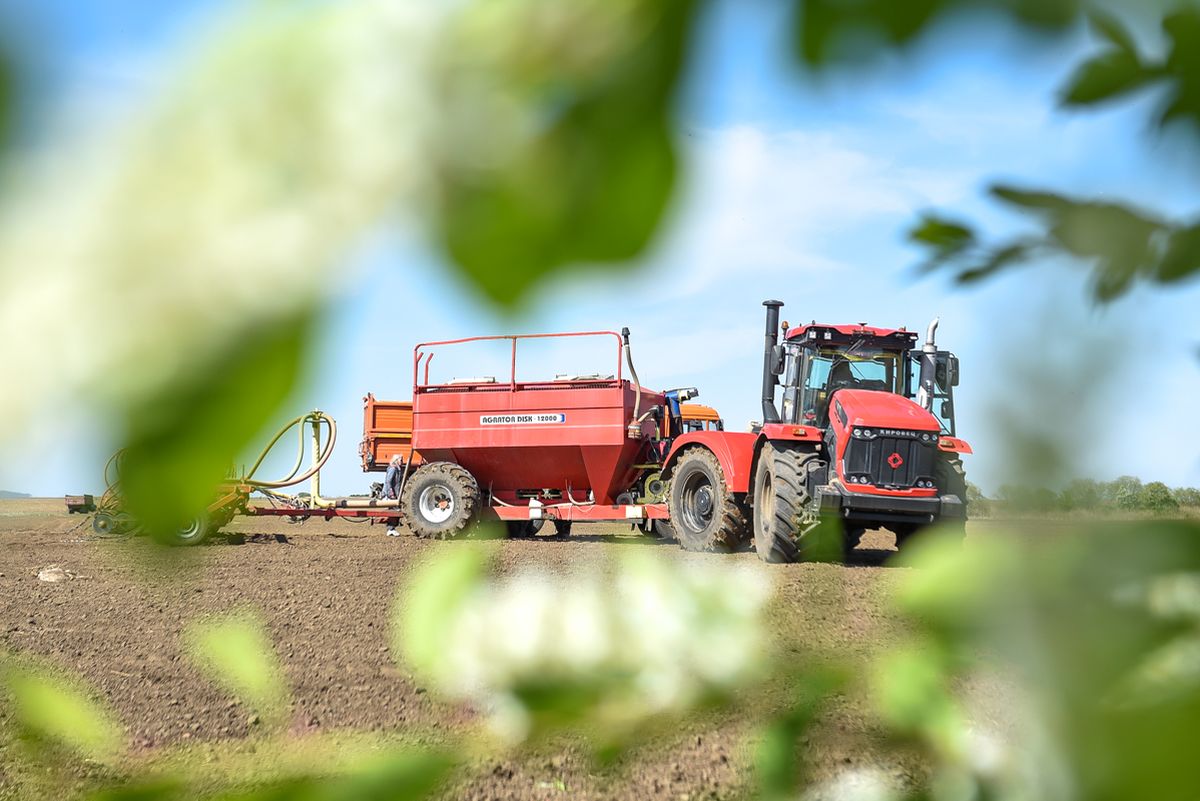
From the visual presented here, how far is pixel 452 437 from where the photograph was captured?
30.1 feet

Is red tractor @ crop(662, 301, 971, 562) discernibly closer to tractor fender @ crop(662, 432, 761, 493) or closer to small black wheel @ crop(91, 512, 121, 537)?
tractor fender @ crop(662, 432, 761, 493)

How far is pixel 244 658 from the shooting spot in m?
0.47

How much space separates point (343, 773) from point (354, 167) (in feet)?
0.63

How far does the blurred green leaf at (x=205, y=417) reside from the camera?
20cm

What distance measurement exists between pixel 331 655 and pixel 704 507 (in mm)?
4393

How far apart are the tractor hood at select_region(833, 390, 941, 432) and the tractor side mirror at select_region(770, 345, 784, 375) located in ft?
1.54

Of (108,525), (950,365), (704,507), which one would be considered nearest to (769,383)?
(704,507)

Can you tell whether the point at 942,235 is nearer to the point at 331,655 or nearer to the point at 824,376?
the point at 331,655

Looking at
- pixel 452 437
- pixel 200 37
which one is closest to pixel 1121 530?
pixel 200 37

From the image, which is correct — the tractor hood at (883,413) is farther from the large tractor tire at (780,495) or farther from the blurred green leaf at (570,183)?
the blurred green leaf at (570,183)

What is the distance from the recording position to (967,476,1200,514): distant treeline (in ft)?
0.77

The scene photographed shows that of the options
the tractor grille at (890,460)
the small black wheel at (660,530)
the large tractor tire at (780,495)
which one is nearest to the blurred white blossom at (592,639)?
the large tractor tire at (780,495)

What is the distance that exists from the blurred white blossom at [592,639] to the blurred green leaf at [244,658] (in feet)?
0.26

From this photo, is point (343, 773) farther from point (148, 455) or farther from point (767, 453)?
point (767, 453)
